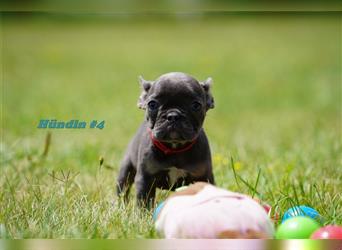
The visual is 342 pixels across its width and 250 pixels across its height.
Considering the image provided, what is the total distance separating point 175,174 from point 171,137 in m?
0.26

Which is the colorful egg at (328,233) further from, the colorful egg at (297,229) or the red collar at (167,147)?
the red collar at (167,147)

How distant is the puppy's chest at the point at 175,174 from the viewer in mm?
3172

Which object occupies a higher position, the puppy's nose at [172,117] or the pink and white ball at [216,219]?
the puppy's nose at [172,117]

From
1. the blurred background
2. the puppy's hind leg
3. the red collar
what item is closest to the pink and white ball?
the red collar

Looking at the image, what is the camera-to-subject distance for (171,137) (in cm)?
299

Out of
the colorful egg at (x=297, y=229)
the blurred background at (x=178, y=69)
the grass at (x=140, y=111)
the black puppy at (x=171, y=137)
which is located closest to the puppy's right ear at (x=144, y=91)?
the black puppy at (x=171, y=137)

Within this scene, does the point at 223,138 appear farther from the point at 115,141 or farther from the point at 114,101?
the point at 114,101

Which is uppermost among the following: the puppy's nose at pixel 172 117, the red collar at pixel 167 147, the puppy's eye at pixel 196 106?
the puppy's eye at pixel 196 106

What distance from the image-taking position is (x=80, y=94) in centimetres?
691

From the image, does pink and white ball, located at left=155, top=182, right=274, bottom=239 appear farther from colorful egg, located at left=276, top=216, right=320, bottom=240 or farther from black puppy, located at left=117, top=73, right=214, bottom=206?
black puppy, located at left=117, top=73, right=214, bottom=206

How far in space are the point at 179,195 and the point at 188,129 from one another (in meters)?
0.50

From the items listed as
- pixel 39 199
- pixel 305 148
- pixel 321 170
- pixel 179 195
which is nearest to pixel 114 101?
pixel 305 148

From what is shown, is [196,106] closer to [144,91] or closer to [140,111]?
[144,91]

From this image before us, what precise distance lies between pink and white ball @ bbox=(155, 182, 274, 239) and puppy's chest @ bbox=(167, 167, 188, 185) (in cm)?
69
